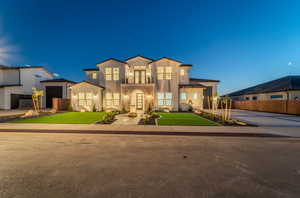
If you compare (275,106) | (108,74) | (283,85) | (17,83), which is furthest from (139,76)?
(283,85)

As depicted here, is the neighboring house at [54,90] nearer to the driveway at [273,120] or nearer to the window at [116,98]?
the window at [116,98]

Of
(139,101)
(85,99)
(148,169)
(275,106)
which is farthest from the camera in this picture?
(85,99)

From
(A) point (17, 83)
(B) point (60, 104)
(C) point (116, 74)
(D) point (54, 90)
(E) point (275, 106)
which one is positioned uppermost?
A: (C) point (116, 74)

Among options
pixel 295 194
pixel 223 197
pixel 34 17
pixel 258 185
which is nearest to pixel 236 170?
pixel 258 185

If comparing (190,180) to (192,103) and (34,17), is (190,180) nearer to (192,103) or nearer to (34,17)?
(192,103)

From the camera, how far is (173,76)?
51.8ft

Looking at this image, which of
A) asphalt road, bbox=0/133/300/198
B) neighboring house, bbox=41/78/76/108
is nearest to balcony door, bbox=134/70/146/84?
asphalt road, bbox=0/133/300/198

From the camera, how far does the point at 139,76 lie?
52.0ft

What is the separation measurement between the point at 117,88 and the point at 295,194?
16.3 metres

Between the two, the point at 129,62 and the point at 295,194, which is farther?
the point at 129,62

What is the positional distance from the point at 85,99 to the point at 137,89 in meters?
7.74

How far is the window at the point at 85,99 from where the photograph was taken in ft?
52.1

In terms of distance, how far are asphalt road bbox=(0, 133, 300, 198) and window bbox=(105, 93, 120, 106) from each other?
11.3m

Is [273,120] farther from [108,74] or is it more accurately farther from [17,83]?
[17,83]
